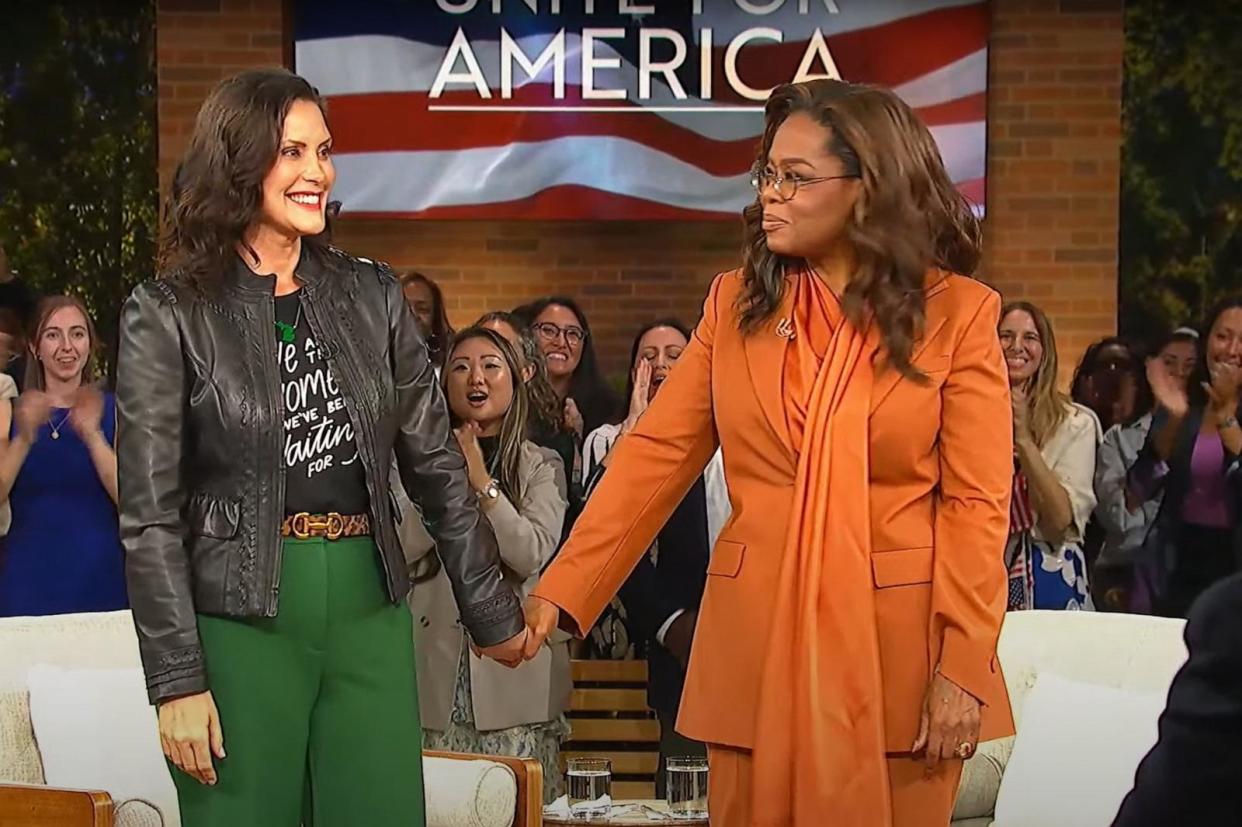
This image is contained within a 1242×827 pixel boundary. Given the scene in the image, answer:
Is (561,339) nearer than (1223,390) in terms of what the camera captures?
No

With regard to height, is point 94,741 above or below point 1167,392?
below

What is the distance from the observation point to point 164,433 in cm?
227

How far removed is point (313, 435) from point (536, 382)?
286cm

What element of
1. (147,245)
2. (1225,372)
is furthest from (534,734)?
(147,245)

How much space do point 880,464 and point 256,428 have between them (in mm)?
839

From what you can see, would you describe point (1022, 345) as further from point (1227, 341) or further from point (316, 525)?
point (316, 525)

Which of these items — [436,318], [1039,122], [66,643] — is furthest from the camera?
[1039,122]

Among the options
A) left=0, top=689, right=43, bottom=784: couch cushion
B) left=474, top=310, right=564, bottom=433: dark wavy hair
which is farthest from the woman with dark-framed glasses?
left=0, top=689, right=43, bottom=784: couch cushion

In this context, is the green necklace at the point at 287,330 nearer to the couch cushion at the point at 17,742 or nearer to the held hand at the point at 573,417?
the couch cushion at the point at 17,742

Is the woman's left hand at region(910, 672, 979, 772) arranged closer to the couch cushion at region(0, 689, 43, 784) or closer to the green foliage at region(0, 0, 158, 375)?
the couch cushion at region(0, 689, 43, 784)

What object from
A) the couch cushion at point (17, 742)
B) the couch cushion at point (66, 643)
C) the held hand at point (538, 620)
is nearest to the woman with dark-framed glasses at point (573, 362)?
the couch cushion at point (66, 643)

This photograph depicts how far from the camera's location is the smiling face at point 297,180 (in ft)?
7.72

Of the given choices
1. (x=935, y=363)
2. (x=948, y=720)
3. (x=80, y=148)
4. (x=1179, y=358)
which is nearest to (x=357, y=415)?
(x=935, y=363)

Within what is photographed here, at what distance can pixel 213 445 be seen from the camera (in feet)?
7.55
